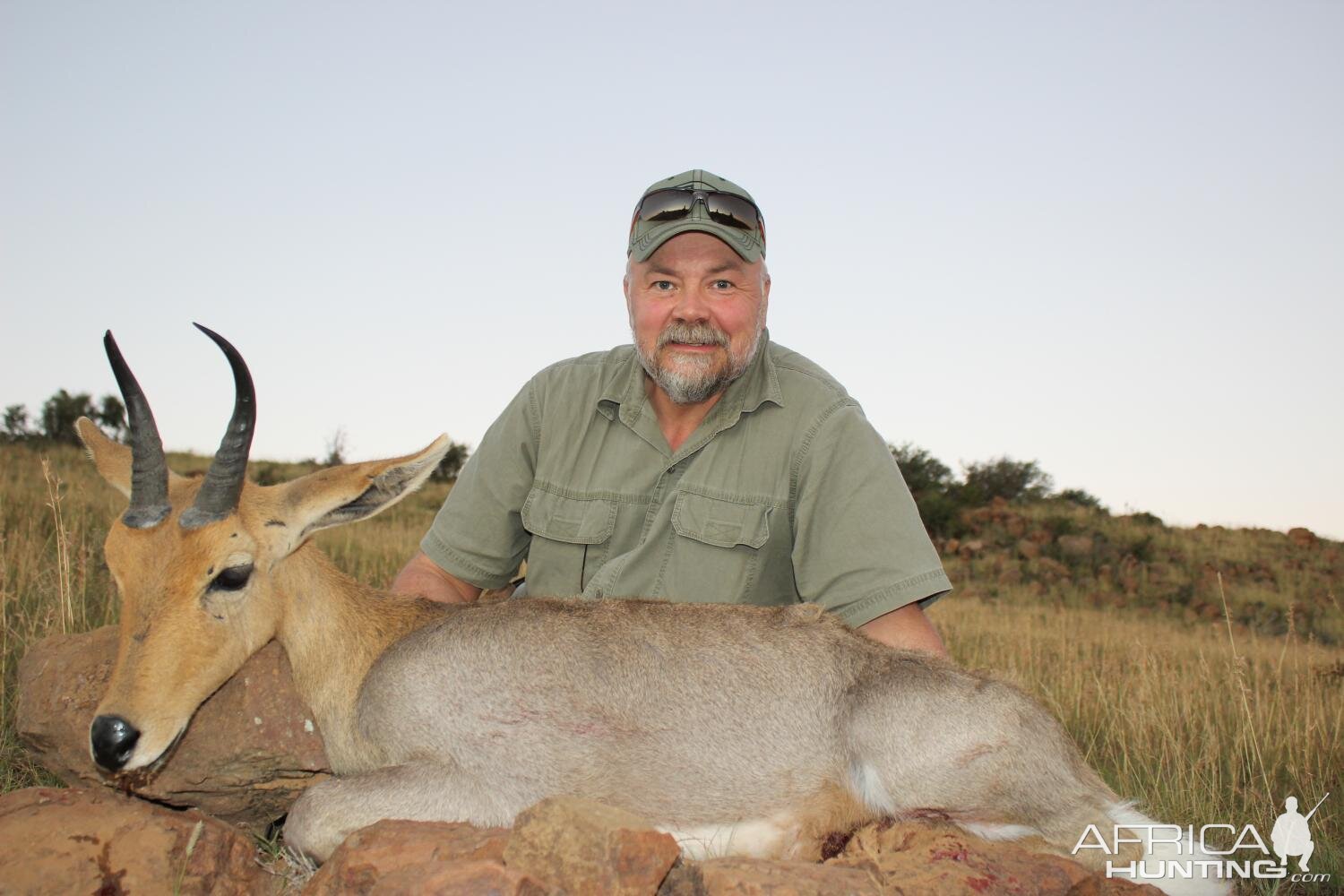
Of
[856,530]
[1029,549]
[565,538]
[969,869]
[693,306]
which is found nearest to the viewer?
[969,869]

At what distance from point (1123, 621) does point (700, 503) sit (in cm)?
1315

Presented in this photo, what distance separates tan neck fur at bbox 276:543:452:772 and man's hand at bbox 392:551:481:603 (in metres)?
1.55

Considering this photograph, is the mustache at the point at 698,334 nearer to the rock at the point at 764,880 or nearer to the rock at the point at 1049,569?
the rock at the point at 764,880

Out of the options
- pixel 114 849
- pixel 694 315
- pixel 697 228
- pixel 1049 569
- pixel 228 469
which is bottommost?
pixel 1049 569

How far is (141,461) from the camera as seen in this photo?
4309 mm

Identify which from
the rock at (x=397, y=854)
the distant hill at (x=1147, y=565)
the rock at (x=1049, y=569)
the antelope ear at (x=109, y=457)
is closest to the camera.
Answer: the rock at (x=397, y=854)

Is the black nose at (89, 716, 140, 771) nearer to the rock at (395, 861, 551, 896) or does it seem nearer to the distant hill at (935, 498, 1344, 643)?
the rock at (395, 861, 551, 896)

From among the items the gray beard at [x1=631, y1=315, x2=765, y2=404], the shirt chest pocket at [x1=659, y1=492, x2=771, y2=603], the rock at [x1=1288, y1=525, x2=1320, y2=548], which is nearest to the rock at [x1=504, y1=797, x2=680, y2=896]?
the shirt chest pocket at [x1=659, y1=492, x2=771, y2=603]

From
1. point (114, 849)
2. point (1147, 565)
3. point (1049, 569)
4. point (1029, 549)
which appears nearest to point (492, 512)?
point (114, 849)

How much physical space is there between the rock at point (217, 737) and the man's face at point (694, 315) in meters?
2.79

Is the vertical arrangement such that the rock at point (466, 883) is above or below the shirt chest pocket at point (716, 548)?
below

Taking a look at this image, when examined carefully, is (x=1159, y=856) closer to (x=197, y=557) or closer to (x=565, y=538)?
(x=565, y=538)

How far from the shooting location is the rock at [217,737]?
14.6ft

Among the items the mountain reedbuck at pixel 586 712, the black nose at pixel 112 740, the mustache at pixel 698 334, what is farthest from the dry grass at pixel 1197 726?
the black nose at pixel 112 740
